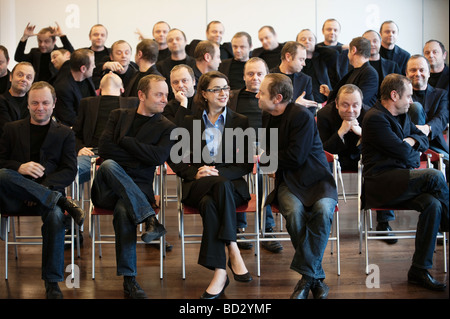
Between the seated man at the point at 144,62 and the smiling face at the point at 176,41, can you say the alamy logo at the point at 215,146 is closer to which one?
the seated man at the point at 144,62

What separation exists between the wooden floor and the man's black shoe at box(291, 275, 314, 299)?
3.4 inches

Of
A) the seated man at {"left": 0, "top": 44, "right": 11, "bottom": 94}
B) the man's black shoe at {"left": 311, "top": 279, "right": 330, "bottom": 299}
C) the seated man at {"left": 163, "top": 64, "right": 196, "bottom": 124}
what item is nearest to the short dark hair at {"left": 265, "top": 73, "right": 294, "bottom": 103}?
the seated man at {"left": 163, "top": 64, "right": 196, "bottom": 124}

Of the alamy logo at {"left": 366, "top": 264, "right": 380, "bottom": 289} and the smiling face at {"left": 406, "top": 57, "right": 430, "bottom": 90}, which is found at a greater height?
the smiling face at {"left": 406, "top": 57, "right": 430, "bottom": 90}

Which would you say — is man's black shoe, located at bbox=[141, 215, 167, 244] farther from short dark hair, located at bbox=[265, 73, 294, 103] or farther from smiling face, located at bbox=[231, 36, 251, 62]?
smiling face, located at bbox=[231, 36, 251, 62]

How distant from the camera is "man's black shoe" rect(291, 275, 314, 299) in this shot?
3.67 metres

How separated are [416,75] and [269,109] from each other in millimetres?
1806

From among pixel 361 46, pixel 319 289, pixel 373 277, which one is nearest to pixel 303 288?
pixel 319 289

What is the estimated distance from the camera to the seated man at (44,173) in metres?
3.82

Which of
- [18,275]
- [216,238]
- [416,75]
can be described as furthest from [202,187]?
[416,75]
